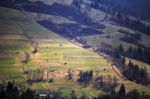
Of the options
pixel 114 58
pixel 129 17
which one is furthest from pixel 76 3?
pixel 114 58

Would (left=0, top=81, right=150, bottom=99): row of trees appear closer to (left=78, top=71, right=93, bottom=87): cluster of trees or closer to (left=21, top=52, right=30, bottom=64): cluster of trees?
(left=78, top=71, right=93, bottom=87): cluster of trees

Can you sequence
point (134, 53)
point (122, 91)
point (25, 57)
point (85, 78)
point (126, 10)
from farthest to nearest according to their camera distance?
point (126, 10), point (134, 53), point (25, 57), point (85, 78), point (122, 91)

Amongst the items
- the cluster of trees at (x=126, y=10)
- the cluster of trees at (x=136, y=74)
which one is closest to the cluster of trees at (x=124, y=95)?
the cluster of trees at (x=136, y=74)

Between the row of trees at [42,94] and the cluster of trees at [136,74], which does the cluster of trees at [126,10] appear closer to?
the cluster of trees at [136,74]

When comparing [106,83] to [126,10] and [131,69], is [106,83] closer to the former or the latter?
[131,69]

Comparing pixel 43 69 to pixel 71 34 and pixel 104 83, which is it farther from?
pixel 71 34

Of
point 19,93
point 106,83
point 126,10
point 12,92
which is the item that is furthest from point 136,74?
point 126,10

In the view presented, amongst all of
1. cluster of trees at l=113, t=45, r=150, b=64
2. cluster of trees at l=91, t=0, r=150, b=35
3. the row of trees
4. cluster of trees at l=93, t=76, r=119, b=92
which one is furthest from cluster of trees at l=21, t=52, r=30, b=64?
cluster of trees at l=91, t=0, r=150, b=35
